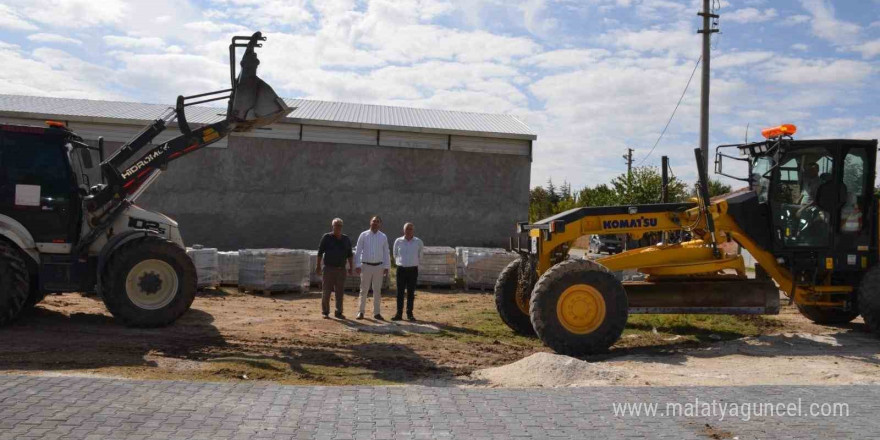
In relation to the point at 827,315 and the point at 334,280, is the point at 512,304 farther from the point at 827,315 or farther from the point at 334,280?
the point at 827,315

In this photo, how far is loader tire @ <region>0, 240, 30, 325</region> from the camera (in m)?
10.1

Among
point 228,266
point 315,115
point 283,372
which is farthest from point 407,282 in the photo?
point 315,115

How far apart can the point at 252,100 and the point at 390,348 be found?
4252mm

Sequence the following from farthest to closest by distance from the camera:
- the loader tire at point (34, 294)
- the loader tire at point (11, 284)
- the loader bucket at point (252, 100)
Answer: the loader tire at point (34, 294)
the loader bucket at point (252, 100)
the loader tire at point (11, 284)

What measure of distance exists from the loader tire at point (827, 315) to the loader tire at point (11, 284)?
1210 centimetres

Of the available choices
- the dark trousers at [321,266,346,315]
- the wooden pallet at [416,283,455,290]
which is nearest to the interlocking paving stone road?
the dark trousers at [321,266,346,315]

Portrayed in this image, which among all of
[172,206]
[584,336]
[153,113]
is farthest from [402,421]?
[153,113]

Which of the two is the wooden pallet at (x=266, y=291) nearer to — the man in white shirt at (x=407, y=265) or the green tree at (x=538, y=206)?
the man in white shirt at (x=407, y=265)

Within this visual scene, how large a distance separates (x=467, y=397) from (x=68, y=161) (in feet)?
25.1

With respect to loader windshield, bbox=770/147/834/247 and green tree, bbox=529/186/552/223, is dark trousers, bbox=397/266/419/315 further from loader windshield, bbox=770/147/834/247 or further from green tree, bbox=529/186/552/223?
green tree, bbox=529/186/552/223

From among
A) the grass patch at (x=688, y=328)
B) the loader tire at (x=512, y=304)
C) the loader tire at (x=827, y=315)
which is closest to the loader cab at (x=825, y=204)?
the loader tire at (x=827, y=315)

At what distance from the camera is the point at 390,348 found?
1023 cm

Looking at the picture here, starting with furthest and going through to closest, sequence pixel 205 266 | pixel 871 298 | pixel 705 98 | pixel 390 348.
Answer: pixel 705 98
pixel 205 266
pixel 871 298
pixel 390 348

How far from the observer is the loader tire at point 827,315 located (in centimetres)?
1223
